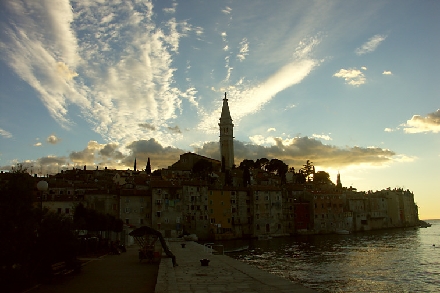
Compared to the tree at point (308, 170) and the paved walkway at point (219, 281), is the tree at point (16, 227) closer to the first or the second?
the paved walkway at point (219, 281)

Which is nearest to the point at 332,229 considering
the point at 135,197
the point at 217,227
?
the point at 217,227

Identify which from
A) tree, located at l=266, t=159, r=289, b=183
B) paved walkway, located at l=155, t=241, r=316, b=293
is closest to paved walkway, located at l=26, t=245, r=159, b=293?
paved walkway, located at l=155, t=241, r=316, b=293

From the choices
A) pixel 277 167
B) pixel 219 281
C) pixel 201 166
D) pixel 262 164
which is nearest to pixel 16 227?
pixel 219 281

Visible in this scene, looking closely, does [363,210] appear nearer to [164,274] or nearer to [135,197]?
[135,197]

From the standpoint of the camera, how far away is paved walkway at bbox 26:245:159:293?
554 inches

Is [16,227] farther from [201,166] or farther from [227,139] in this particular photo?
[227,139]

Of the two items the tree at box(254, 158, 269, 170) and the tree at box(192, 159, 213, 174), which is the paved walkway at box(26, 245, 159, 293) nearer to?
the tree at box(192, 159, 213, 174)

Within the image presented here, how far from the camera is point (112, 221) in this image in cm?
3634

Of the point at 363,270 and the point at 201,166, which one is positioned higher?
the point at 201,166

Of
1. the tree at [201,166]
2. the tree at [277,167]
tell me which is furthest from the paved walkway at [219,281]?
the tree at [277,167]

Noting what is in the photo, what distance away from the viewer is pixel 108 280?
53.3 ft

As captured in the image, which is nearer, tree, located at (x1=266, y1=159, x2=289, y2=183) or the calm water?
the calm water

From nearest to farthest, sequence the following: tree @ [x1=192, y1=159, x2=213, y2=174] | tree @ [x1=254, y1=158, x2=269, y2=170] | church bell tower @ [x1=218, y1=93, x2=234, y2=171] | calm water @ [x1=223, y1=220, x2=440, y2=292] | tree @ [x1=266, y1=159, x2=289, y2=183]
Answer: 1. calm water @ [x1=223, y1=220, x2=440, y2=292]
2. tree @ [x1=192, y1=159, x2=213, y2=174]
3. church bell tower @ [x1=218, y1=93, x2=234, y2=171]
4. tree @ [x1=266, y1=159, x2=289, y2=183]
5. tree @ [x1=254, y1=158, x2=269, y2=170]

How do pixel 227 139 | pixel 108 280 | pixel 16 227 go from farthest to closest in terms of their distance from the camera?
pixel 227 139, pixel 108 280, pixel 16 227
